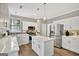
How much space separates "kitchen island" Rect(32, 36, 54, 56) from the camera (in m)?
1.96


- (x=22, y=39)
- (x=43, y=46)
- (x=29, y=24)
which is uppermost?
(x=29, y=24)

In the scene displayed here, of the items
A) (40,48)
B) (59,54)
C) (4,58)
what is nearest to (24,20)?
(40,48)

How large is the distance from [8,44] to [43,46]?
0.73 meters

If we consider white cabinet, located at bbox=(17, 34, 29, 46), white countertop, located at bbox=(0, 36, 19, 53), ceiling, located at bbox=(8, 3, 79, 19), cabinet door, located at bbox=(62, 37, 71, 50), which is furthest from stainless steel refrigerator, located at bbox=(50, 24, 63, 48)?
white countertop, located at bbox=(0, 36, 19, 53)

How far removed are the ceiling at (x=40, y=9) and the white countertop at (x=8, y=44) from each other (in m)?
0.54

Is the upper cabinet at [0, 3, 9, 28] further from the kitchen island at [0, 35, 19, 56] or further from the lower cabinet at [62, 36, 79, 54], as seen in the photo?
the lower cabinet at [62, 36, 79, 54]

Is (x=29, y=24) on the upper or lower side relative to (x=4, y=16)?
lower

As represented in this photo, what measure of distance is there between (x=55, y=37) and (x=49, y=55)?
1.46ft

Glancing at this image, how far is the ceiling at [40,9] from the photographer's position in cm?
193

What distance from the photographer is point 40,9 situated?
6.57 ft

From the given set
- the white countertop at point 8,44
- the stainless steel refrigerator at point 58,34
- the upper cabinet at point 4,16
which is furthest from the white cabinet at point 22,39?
the stainless steel refrigerator at point 58,34

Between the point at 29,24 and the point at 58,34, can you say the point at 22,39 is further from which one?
the point at 58,34

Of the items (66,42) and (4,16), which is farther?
(66,42)

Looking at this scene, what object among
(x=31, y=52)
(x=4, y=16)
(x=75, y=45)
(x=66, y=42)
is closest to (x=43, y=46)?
(x=31, y=52)
